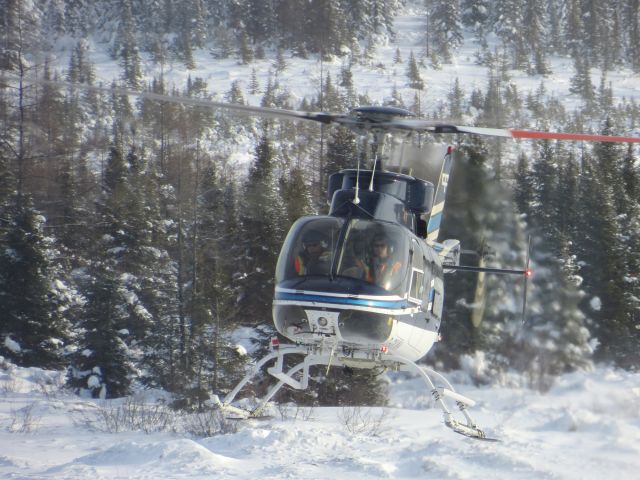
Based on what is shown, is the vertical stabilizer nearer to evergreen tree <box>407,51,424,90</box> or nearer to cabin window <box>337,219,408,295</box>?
cabin window <box>337,219,408,295</box>

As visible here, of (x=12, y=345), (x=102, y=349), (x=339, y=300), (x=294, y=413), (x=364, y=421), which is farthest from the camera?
(x=12, y=345)

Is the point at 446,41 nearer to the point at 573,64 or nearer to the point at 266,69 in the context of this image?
the point at 573,64

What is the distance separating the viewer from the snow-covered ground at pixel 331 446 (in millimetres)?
8789

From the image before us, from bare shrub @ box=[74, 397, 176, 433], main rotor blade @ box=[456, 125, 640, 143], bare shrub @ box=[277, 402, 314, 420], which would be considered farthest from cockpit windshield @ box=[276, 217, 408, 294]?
bare shrub @ box=[74, 397, 176, 433]

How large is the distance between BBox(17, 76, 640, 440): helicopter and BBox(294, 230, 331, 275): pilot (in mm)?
12

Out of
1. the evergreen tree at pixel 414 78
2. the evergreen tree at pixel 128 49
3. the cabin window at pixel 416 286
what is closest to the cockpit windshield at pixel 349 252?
the cabin window at pixel 416 286

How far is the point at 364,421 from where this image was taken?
12773 mm

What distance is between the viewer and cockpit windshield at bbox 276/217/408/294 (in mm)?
8984

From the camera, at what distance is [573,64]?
8612cm

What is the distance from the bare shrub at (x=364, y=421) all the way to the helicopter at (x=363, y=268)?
1619 mm

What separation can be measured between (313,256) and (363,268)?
64 centimetres

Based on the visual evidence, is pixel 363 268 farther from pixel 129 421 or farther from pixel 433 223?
pixel 129 421

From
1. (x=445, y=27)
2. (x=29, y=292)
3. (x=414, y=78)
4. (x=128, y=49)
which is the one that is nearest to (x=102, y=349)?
(x=29, y=292)

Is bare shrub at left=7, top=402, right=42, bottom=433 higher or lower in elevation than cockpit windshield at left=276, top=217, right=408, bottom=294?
lower
